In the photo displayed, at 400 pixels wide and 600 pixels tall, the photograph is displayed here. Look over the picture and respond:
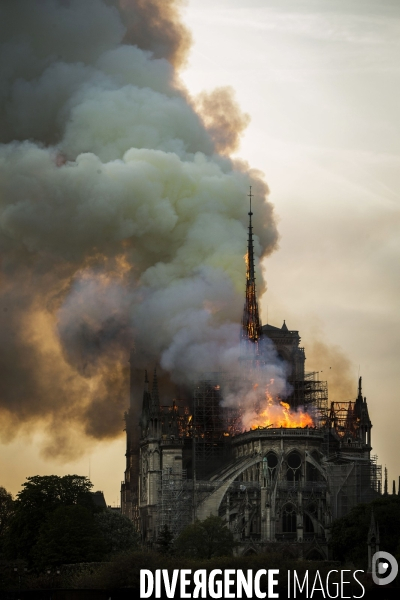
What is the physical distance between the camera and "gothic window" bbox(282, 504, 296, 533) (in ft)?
501

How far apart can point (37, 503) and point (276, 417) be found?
986 inches

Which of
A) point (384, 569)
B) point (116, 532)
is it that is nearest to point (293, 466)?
point (116, 532)

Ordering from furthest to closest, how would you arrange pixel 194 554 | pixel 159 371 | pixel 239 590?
1. pixel 159 371
2. pixel 194 554
3. pixel 239 590

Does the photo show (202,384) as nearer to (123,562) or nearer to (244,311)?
(244,311)

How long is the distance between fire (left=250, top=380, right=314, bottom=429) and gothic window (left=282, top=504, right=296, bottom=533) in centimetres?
952

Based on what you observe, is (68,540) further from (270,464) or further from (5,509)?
(5,509)

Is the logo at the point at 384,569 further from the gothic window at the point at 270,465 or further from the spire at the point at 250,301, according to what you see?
the spire at the point at 250,301

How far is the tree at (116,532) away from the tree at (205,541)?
571 cm

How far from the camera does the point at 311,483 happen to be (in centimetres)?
15475

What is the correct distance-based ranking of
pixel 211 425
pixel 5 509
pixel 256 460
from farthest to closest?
pixel 5 509
pixel 211 425
pixel 256 460

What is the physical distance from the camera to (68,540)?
452ft

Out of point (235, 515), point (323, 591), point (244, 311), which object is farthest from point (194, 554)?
point (244, 311)

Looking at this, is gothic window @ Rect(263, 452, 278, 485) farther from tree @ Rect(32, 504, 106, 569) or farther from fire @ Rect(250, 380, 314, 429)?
tree @ Rect(32, 504, 106, 569)

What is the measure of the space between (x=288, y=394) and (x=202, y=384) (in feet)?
26.9
